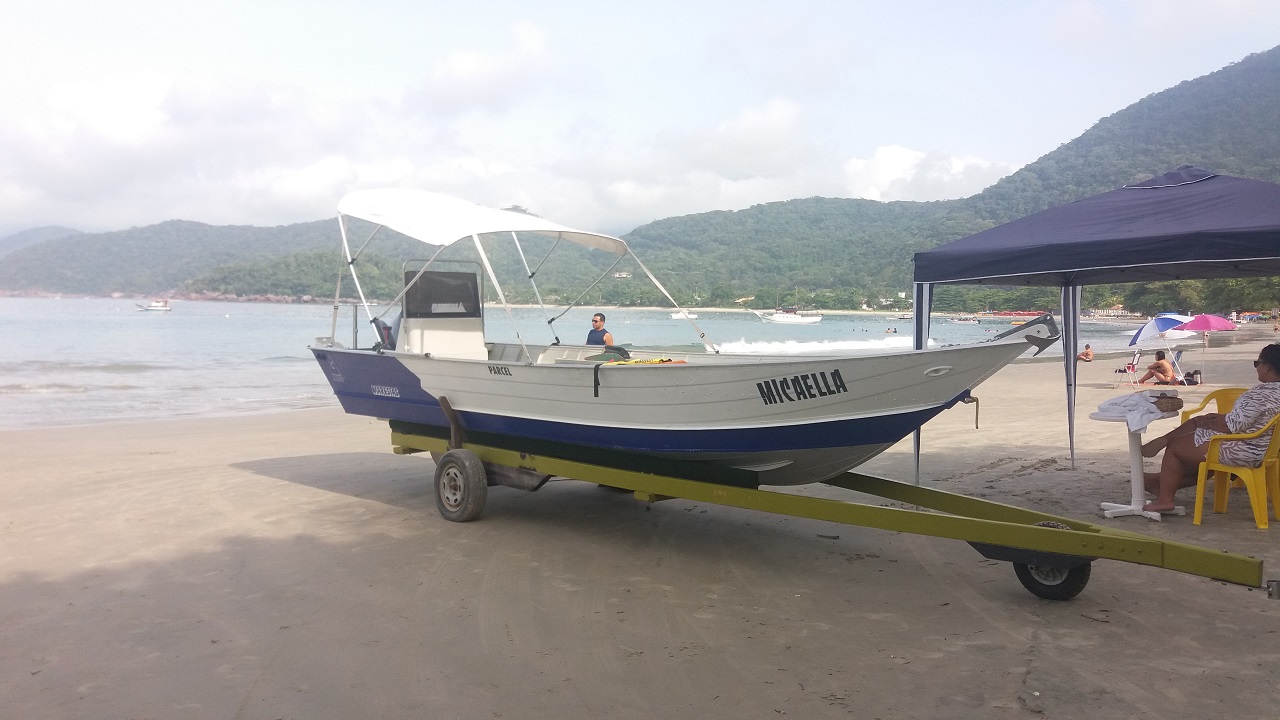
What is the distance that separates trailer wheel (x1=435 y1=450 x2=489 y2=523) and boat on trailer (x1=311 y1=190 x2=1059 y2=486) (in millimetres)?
293

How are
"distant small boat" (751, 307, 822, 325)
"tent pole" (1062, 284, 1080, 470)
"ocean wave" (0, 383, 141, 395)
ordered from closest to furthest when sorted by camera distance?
"tent pole" (1062, 284, 1080, 470)
"ocean wave" (0, 383, 141, 395)
"distant small boat" (751, 307, 822, 325)

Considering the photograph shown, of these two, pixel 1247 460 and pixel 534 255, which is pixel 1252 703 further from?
pixel 534 255

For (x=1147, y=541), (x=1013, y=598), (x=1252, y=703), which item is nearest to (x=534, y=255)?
(x=1013, y=598)

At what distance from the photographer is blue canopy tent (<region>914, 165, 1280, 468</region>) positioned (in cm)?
586

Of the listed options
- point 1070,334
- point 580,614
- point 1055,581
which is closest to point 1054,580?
point 1055,581

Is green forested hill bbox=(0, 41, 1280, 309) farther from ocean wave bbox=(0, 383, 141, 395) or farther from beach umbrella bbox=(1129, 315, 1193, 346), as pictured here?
beach umbrella bbox=(1129, 315, 1193, 346)

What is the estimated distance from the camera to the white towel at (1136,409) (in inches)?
231

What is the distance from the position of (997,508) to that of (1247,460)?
236 cm

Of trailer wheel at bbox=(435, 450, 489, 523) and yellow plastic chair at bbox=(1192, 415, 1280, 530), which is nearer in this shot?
yellow plastic chair at bbox=(1192, 415, 1280, 530)

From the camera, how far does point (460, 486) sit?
6547 millimetres

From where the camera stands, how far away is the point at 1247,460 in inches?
227

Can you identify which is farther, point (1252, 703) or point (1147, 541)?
point (1147, 541)

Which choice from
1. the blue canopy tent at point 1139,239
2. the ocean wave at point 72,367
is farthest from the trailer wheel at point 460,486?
the ocean wave at point 72,367

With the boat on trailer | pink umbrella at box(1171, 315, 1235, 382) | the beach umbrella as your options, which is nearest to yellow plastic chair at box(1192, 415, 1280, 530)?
the boat on trailer
